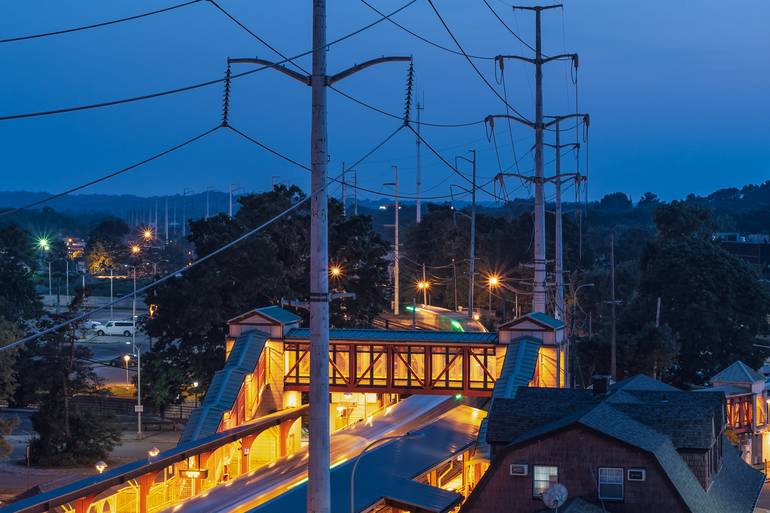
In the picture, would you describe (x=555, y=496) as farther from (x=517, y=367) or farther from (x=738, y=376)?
(x=738, y=376)

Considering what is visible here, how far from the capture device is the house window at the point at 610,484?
29969 mm

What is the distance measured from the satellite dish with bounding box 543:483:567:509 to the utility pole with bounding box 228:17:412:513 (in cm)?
1132

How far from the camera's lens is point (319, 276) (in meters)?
18.8

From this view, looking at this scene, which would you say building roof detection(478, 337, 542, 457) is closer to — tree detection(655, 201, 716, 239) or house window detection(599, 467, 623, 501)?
house window detection(599, 467, 623, 501)

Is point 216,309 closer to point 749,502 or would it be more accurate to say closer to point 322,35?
point 749,502

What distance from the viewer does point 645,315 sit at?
86.6 meters

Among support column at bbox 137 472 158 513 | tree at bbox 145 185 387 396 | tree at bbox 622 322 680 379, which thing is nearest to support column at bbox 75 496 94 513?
support column at bbox 137 472 158 513

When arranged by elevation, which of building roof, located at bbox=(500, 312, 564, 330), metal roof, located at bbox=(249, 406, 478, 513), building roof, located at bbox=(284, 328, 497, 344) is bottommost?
metal roof, located at bbox=(249, 406, 478, 513)

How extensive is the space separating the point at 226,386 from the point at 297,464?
6.48 meters

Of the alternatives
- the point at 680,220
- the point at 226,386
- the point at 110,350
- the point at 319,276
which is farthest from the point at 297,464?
the point at 680,220

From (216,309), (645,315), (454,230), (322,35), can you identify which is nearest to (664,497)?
(322,35)

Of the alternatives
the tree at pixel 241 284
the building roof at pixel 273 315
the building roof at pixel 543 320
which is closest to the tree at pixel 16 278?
the tree at pixel 241 284

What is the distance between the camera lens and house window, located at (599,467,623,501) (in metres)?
30.0

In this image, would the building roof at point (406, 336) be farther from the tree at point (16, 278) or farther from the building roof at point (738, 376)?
the tree at point (16, 278)
